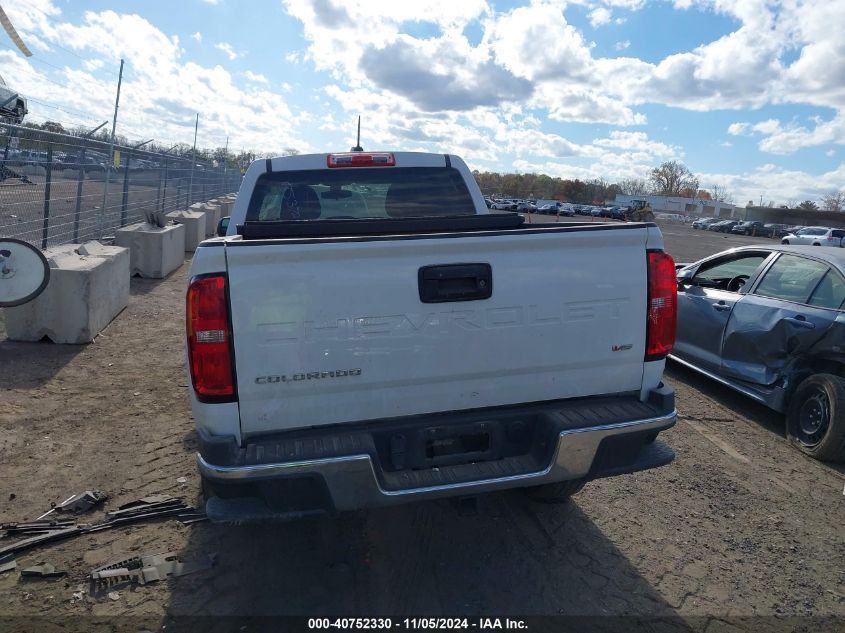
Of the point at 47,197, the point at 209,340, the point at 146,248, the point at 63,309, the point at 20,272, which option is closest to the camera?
the point at 209,340

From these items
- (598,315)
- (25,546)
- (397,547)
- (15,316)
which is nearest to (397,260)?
(598,315)

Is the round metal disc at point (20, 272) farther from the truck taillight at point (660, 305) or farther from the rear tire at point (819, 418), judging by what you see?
the rear tire at point (819, 418)

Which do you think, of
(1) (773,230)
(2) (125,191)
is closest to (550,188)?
(1) (773,230)

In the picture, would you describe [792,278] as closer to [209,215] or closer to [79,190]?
[79,190]

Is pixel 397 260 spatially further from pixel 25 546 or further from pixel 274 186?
pixel 25 546

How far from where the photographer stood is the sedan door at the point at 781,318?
5.12m

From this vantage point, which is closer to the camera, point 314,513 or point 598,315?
point 314,513

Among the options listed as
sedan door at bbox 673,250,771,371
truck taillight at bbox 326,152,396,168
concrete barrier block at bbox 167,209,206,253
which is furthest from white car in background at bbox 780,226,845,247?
truck taillight at bbox 326,152,396,168

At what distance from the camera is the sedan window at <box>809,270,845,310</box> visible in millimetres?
5071

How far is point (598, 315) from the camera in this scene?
10.1ft

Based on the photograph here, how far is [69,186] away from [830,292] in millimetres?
8987

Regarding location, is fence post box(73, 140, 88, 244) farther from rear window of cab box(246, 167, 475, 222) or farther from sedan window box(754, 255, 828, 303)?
sedan window box(754, 255, 828, 303)

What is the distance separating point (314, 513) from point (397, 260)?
1.15 m

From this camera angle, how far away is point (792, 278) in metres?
5.62
